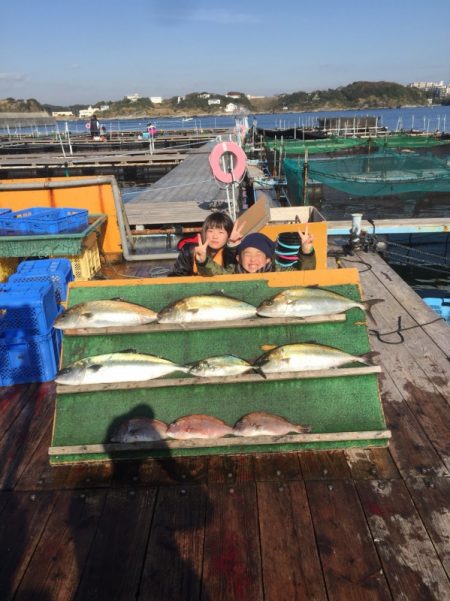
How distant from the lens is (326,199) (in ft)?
94.6

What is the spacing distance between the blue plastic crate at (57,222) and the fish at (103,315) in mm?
4499

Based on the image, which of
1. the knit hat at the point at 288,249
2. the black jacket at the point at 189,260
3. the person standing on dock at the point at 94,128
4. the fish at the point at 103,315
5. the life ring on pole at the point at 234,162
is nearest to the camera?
the fish at the point at 103,315

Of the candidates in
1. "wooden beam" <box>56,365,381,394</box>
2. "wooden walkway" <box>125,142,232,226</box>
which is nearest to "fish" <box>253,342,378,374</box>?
"wooden beam" <box>56,365,381,394</box>

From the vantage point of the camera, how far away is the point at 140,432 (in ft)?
12.0

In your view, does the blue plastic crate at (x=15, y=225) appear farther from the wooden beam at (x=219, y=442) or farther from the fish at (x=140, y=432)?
the fish at (x=140, y=432)

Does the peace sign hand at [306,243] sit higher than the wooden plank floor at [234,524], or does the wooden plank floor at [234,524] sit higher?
the peace sign hand at [306,243]

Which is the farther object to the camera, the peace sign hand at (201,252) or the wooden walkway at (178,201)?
the wooden walkway at (178,201)

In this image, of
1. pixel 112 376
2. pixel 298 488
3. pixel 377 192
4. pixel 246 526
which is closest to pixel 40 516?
pixel 112 376

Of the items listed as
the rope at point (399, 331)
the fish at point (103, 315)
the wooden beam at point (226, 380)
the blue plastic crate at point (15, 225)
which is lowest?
the rope at point (399, 331)

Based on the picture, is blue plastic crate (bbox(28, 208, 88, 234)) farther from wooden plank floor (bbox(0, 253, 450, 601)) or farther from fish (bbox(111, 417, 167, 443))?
fish (bbox(111, 417, 167, 443))

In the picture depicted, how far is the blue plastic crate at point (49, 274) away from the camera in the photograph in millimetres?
5863

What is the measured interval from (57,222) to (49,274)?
2.22 m

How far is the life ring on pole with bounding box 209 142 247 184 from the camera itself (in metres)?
8.93

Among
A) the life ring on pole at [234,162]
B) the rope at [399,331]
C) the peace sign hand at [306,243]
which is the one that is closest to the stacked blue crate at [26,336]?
the peace sign hand at [306,243]
